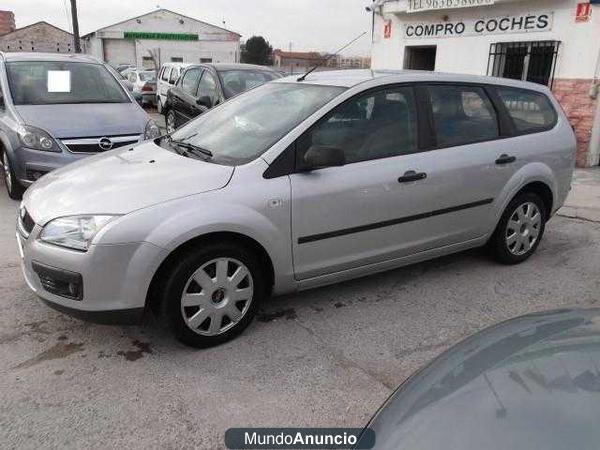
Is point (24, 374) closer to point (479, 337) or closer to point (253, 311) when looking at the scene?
point (253, 311)

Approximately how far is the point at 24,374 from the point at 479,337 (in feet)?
7.74

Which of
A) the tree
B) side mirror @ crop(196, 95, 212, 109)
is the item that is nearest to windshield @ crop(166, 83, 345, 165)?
side mirror @ crop(196, 95, 212, 109)

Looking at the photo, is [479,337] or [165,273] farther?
[165,273]

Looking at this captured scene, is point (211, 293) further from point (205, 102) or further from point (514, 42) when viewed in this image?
point (514, 42)

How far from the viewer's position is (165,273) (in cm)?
303

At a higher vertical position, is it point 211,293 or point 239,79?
point 239,79

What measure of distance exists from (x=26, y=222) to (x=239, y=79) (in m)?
6.47

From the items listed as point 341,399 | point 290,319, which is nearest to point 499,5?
point 290,319

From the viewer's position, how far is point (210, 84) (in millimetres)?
9273

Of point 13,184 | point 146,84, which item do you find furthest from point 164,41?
point 13,184

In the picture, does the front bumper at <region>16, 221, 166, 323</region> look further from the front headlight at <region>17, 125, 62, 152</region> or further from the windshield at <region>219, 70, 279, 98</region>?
the windshield at <region>219, 70, 279, 98</region>

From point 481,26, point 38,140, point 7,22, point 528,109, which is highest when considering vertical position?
point 7,22

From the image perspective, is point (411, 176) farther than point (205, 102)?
No

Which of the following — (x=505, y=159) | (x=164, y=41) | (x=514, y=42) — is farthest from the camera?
(x=164, y=41)
